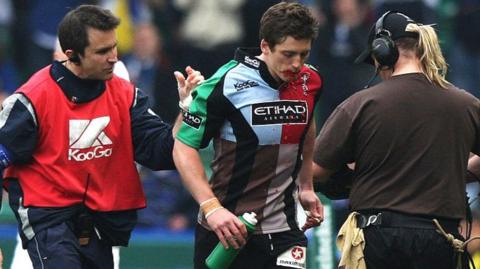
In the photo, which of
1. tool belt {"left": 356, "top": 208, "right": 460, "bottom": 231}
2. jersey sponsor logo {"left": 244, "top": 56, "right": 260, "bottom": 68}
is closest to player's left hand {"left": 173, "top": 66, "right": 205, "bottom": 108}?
jersey sponsor logo {"left": 244, "top": 56, "right": 260, "bottom": 68}

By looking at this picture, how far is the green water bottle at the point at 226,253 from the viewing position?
7242mm

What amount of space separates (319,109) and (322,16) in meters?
1.06

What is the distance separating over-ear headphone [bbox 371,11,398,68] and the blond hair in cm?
12

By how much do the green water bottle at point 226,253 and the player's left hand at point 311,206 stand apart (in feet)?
1.93

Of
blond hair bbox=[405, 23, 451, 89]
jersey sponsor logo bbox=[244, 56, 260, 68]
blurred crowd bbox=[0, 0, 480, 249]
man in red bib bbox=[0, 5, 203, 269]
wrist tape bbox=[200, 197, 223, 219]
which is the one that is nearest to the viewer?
wrist tape bbox=[200, 197, 223, 219]

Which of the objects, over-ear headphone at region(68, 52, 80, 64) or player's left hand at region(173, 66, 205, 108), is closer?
player's left hand at region(173, 66, 205, 108)

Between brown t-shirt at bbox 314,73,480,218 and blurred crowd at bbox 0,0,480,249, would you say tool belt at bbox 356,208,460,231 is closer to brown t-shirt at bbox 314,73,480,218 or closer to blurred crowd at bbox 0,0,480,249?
brown t-shirt at bbox 314,73,480,218

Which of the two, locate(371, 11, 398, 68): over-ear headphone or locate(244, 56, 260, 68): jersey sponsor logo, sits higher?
locate(371, 11, 398, 68): over-ear headphone

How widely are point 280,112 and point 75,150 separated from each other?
48.0 inches

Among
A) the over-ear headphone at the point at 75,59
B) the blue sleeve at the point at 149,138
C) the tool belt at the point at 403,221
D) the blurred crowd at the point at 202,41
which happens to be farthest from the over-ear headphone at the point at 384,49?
the blurred crowd at the point at 202,41

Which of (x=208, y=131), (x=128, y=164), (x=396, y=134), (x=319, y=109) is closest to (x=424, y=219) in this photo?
(x=396, y=134)

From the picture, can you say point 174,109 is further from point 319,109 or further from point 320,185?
point 320,185

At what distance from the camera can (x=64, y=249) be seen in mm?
7656

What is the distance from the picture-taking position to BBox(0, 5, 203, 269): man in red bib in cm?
766
